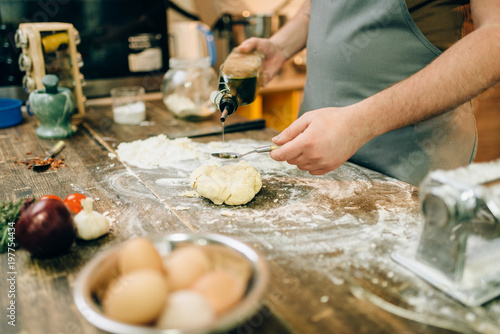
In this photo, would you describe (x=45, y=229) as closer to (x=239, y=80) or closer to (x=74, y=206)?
(x=74, y=206)

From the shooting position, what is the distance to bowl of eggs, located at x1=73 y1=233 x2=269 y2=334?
1.67 feet

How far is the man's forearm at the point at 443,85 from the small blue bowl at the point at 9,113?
1.54 m

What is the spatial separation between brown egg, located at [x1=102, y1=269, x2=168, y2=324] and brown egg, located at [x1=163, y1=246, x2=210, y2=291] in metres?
0.03

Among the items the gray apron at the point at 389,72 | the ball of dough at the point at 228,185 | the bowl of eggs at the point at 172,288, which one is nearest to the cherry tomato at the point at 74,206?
the ball of dough at the point at 228,185

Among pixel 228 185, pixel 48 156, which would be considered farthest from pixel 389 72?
pixel 48 156

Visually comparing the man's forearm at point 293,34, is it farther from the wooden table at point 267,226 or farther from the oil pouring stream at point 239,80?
the wooden table at point 267,226

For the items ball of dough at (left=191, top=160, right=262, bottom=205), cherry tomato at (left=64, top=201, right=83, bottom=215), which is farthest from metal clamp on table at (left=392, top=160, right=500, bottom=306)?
cherry tomato at (left=64, top=201, right=83, bottom=215)

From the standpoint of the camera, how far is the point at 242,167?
3.90 ft

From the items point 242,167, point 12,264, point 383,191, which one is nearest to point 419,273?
point 383,191

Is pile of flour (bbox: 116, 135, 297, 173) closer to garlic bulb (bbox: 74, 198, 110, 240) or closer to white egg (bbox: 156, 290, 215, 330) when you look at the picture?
garlic bulb (bbox: 74, 198, 110, 240)

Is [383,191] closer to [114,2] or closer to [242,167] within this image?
[242,167]

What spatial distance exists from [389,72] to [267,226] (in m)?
0.75

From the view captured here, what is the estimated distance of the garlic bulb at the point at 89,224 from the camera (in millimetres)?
865

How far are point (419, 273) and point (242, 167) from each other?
0.59 m
